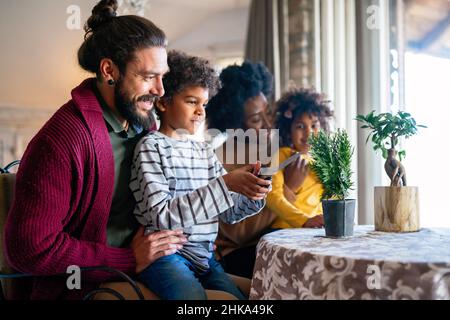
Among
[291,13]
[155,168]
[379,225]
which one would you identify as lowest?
[379,225]

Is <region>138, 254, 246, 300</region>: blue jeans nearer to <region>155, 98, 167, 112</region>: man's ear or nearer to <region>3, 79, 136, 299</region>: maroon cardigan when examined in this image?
<region>3, 79, 136, 299</region>: maroon cardigan

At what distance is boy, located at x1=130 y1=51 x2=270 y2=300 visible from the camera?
1480 millimetres

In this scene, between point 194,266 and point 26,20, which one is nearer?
point 194,266

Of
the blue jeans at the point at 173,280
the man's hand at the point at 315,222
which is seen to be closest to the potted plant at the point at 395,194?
the man's hand at the point at 315,222

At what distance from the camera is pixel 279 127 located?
8.52 feet

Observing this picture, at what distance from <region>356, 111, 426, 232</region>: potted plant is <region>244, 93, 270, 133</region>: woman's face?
905 mm

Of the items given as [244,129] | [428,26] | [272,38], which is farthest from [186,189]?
[272,38]

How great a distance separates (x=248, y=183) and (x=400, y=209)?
523 millimetres

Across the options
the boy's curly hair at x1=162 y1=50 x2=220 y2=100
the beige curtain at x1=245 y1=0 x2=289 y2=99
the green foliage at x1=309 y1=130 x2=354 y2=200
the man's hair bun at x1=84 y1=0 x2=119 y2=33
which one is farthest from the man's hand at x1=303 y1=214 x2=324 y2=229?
the beige curtain at x1=245 y1=0 x2=289 y2=99

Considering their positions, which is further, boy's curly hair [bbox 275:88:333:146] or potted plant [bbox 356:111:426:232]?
boy's curly hair [bbox 275:88:333:146]

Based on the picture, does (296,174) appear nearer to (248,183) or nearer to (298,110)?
(298,110)
